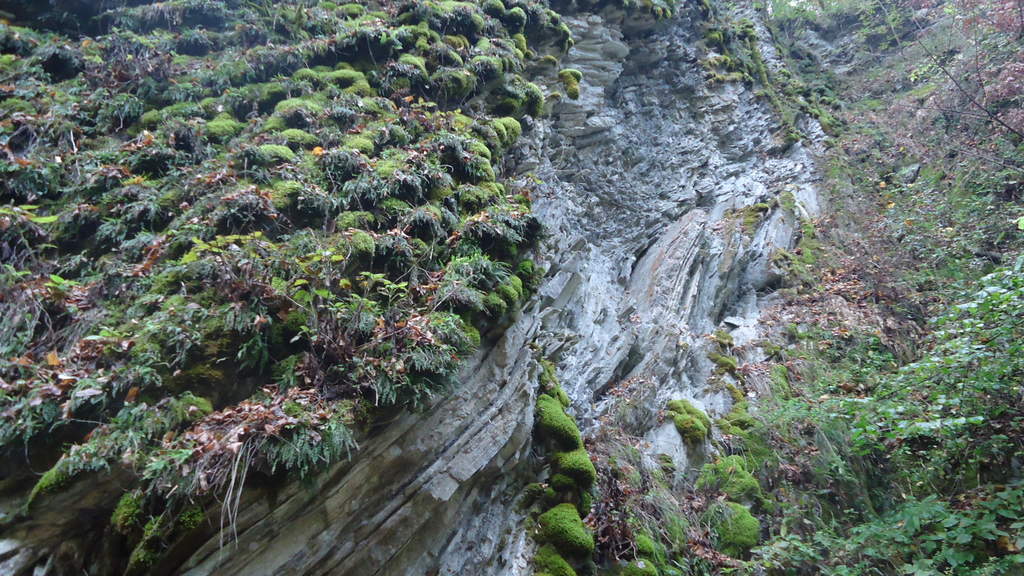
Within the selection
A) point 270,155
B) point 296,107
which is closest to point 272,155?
point 270,155

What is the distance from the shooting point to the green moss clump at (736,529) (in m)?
5.97

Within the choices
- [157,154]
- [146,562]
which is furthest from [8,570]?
[157,154]

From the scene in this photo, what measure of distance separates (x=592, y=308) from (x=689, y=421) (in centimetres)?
265

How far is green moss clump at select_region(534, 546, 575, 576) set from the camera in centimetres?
478

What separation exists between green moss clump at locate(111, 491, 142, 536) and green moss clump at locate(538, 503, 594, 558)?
382 centimetres

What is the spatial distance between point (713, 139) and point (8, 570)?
16420 mm

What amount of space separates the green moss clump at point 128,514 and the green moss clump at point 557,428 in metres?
4.20

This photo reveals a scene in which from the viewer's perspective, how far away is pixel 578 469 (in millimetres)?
5641

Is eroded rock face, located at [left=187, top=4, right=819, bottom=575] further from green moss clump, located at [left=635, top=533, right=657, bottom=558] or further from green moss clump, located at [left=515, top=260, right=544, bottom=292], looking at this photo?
green moss clump, located at [left=635, top=533, right=657, bottom=558]

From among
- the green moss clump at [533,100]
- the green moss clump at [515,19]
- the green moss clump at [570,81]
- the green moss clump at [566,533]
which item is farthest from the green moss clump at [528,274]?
the green moss clump at [515,19]

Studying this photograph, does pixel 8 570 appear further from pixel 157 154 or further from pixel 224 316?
pixel 157 154

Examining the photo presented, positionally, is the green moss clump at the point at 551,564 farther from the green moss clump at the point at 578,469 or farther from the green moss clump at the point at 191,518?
the green moss clump at the point at 191,518

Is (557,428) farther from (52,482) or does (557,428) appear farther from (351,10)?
(351,10)

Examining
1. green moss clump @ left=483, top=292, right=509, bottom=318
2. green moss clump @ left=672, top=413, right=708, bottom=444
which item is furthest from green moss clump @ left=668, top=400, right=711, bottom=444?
green moss clump @ left=483, top=292, right=509, bottom=318
